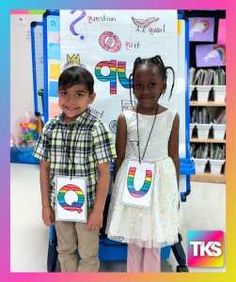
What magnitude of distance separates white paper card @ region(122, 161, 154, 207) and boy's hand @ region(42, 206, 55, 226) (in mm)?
161

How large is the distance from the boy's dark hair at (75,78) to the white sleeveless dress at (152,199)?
11cm

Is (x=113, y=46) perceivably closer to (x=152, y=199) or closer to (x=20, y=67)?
(x=20, y=67)

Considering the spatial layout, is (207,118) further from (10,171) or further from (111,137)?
(10,171)

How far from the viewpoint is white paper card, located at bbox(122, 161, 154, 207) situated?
1021mm

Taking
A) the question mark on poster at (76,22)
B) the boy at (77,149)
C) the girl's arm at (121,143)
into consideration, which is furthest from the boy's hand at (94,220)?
the question mark on poster at (76,22)

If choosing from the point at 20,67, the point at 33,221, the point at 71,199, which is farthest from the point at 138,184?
the point at 20,67

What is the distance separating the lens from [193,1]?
39.3 inches

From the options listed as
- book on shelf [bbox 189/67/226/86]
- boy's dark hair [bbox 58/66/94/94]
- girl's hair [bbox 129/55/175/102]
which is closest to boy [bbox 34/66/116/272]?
boy's dark hair [bbox 58/66/94/94]

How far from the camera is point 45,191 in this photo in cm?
104

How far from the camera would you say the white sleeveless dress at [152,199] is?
3.40 ft

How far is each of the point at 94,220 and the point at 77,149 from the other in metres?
0.16

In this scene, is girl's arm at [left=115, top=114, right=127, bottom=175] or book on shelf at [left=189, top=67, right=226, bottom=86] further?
book on shelf at [left=189, top=67, right=226, bottom=86]

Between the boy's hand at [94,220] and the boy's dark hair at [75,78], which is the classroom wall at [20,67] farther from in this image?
the boy's hand at [94,220]

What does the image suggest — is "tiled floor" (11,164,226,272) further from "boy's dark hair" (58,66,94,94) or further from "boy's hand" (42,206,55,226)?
"boy's dark hair" (58,66,94,94)
